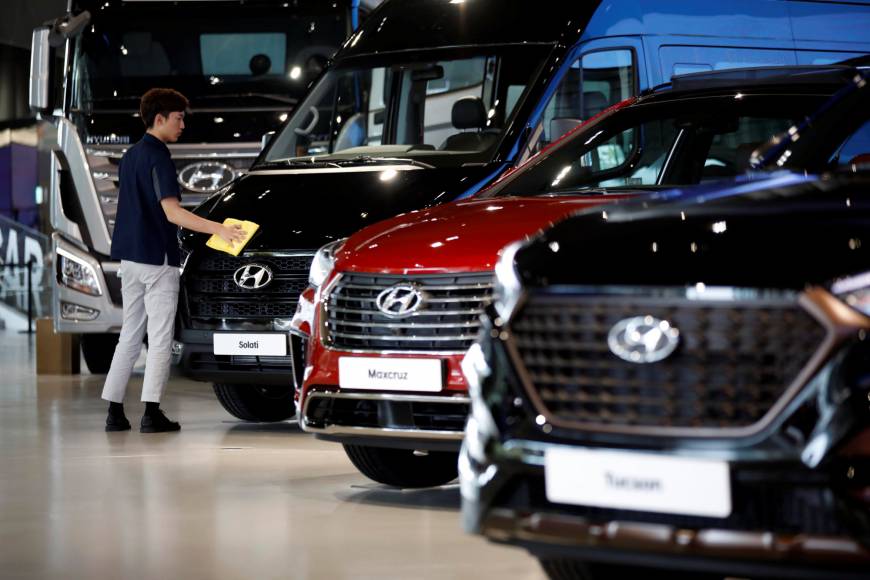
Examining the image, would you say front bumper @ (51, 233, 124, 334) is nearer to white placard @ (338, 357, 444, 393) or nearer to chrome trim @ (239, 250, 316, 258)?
chrome trim @ (239, 250, 316, 258)

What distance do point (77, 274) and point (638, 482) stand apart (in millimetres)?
9188

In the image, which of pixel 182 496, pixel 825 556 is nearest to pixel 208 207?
pixel 182 496

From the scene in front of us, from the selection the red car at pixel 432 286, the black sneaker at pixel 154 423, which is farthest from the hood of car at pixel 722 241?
the black sneaker at pixel 154 423

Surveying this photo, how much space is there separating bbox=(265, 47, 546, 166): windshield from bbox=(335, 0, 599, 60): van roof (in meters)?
0.10

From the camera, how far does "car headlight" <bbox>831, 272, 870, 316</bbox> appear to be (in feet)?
10.9

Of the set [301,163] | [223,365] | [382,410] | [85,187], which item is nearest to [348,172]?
[301,163]

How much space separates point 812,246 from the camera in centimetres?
353

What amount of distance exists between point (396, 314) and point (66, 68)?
22.4 ft

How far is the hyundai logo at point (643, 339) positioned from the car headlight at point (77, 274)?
8.97 m

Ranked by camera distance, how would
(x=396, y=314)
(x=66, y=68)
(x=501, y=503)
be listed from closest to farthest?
1. (x=501, y=503)
2. (x=396, y=314)
3. (x=66, y=68)

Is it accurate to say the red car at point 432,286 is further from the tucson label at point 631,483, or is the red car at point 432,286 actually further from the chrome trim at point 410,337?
the tucson label at point 631,483

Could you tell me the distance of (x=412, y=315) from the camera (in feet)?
19.5

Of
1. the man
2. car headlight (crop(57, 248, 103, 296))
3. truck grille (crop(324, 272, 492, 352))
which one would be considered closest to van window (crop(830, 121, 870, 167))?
truck grille (crop(324, 272, 492, 352))

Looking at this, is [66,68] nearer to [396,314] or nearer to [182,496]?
[182,496]
